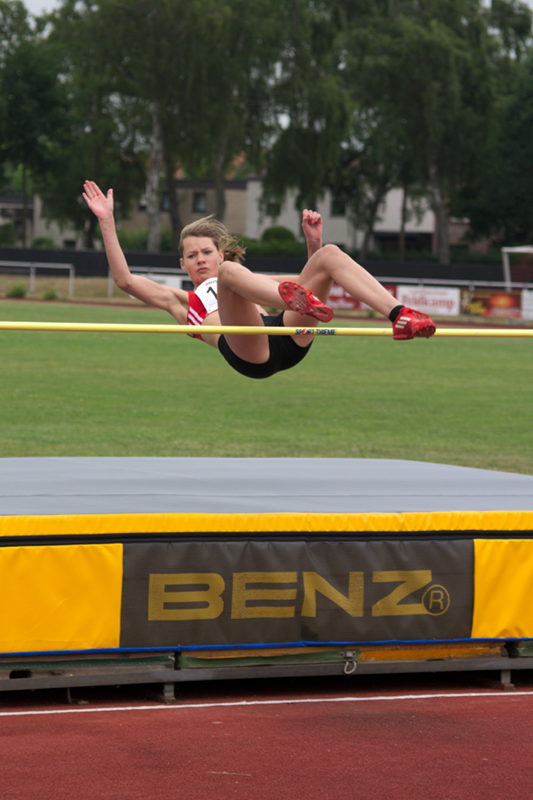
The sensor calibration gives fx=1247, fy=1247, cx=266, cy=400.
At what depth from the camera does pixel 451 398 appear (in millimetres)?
17578

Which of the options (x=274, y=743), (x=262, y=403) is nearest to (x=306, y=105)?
(x=262, y=403)

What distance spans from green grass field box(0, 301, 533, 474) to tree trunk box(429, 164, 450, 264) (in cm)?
2259

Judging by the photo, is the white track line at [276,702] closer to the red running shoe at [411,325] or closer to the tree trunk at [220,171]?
the red running shoe at [411,325]

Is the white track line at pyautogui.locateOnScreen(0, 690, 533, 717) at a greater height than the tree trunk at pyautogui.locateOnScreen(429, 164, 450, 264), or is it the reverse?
the tree trunk at pyautogui.locateOnScreen(429, 164, 450, 264)

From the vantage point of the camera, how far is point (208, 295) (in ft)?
19.9

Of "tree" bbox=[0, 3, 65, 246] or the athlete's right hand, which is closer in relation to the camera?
the athlete's right hand

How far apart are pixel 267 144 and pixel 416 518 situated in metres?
40.5

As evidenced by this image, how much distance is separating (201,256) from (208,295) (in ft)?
0.65

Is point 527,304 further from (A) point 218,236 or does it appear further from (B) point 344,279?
(B) point 344,279

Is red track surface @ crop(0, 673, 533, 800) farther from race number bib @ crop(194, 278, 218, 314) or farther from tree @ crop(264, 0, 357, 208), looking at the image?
tree @ crop(264, 0, 357, 208)

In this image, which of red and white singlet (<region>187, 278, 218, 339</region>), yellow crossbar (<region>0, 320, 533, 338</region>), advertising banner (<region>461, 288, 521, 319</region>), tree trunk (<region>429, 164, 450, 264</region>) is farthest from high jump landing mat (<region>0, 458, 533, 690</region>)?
tree trunk (<region>429, 164, 450, 264</region>)

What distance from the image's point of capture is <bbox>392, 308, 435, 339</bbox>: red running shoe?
4918mm

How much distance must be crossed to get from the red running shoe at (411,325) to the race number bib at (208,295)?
1.33 meters

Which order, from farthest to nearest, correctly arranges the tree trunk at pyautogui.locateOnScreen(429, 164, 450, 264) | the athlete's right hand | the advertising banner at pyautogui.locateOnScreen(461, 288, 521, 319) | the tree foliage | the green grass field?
the tree trunk at pyautogui.locateOnScreen(429, 164, 450, 264), the tree foliage, the advertising banner at pyautogui.locateOnScreen(461, 288, 521, 319), the green grass field, the athlete's right hand
